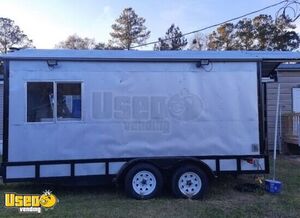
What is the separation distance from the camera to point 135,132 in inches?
298

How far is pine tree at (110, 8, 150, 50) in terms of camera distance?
36.7 meters

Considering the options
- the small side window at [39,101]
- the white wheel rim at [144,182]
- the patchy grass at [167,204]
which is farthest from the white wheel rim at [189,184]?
the small side window at [39,101]

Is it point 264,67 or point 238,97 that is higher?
point 264,67

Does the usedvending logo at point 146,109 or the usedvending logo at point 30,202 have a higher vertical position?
the usedvending logo at point 146,109

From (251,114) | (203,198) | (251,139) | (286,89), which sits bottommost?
(203,198)

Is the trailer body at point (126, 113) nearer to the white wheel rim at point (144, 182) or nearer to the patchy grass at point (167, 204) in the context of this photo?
the white wheel rim at point (144, 182)

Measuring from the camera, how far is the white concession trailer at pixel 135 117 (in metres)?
7.28

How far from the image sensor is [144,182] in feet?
24.4

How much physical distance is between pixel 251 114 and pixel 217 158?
111cm

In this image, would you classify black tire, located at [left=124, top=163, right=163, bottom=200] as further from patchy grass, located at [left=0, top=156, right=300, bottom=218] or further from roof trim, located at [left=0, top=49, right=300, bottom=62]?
roof trim, located at [left=0, top=49, right=300, bottom=62]

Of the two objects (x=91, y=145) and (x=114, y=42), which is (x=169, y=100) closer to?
(x=91, y=145)

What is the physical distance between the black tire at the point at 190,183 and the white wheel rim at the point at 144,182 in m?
0.41

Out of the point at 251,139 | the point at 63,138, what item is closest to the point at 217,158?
the point at 251,139

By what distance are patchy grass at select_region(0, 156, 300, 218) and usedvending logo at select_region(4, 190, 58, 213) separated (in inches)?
6.2
